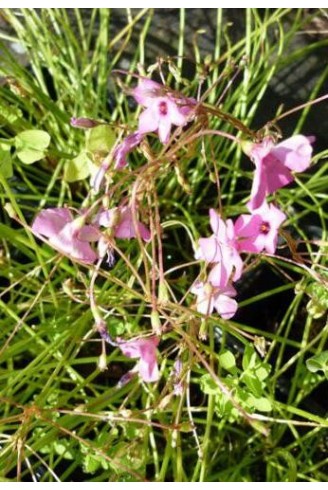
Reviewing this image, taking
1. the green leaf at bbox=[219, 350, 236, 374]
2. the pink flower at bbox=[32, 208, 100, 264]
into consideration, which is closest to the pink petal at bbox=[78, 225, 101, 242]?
the pink flower at bbox=[32, 208, 100, 264]

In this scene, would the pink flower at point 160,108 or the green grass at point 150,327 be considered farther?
the green grass at point 150,327

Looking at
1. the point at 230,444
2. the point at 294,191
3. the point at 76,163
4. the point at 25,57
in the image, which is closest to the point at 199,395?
the point at 230,444

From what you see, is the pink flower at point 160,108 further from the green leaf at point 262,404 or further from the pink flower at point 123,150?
the green leaf at point 262,404

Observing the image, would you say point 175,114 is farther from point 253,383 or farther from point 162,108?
point 253,383

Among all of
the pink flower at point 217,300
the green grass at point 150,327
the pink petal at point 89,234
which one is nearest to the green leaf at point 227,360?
the green grass at point 150,327

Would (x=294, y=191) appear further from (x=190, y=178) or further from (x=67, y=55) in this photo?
(x=67, y=55)

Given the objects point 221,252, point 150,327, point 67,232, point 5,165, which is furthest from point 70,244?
point 150,327
